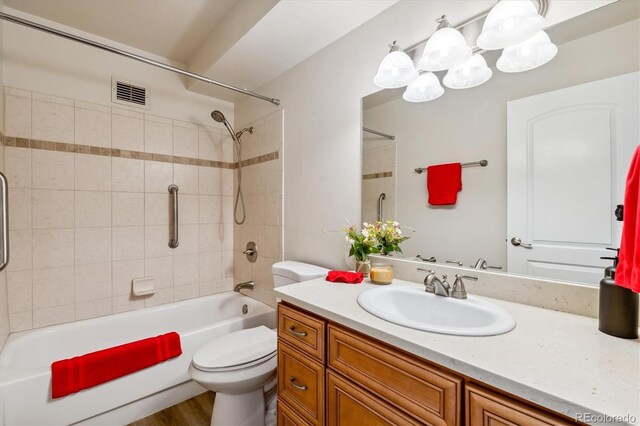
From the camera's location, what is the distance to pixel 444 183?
127 centimetres

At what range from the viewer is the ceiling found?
151 cm

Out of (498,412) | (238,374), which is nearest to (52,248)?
(238,374)

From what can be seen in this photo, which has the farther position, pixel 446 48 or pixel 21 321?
pixel 21 321

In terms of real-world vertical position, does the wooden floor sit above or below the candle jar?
below

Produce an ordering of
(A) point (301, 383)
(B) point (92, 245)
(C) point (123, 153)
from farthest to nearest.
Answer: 1. (C) point (123, 153)
2. (B) point (92, 245)
3. (A) point (301, 383)

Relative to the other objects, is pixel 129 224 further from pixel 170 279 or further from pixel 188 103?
pixel 188 103

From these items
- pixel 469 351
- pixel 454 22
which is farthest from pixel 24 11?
pixel 469 351

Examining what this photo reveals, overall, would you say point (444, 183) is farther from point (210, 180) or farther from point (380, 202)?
point (210, 180)

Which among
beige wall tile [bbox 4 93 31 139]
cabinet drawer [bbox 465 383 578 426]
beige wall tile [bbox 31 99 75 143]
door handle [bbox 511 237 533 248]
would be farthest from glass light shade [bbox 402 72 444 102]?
beige wall tile [bbox 4 93 31 139]

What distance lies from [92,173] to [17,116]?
50 cm

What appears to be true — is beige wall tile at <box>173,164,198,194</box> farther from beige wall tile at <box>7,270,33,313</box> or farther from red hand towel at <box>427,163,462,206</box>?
red hand towel at <box>427,163,462,206</box>

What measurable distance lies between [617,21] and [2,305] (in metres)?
3.08

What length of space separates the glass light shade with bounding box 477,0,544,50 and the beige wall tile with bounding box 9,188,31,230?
2724 millimetres

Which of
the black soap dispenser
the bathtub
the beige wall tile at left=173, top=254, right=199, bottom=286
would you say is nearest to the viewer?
the black soap dispenser
